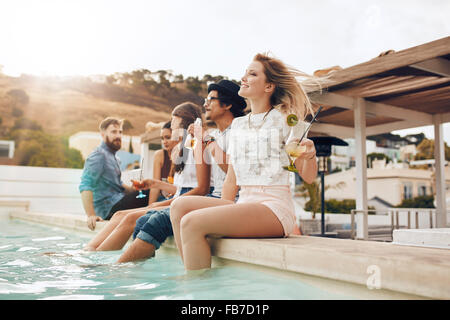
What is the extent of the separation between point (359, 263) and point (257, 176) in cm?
94

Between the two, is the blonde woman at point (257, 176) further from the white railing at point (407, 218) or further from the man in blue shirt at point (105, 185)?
the white railing at point (407, 218)

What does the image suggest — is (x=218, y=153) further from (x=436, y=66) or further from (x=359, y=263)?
(x=436, y=66)

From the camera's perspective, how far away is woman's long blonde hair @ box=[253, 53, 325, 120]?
251 cm

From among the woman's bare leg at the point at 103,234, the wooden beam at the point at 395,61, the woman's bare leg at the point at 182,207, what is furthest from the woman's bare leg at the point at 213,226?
the wooden beam at the point at 395,61

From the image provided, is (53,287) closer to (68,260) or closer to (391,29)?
(68,260)

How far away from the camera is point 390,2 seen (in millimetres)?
40812

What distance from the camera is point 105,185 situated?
4.80 meters

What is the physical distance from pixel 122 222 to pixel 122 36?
4295cm

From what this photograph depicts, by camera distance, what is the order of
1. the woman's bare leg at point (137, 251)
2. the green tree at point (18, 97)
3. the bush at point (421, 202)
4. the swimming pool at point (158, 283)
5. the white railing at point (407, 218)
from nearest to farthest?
the swimming pool at point (158, 283) < the woman's bare leg at point (137, 251) < the white railing at point (407, 218) < the bush at point (421, 202) < the green tree at point (18, 97)

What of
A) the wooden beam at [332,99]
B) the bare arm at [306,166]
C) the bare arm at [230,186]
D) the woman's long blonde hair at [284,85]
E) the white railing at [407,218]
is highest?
the wooden beam at [332,99]

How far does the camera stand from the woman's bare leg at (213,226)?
2.09 m

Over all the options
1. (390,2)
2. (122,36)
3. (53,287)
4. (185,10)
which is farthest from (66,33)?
(53,287)

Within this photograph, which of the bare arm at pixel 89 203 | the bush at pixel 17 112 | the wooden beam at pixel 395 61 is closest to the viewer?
A: the wooden beam at pixel 395 61

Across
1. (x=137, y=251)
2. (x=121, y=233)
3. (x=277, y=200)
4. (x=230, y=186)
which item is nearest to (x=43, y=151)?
(x=121, y=233)
